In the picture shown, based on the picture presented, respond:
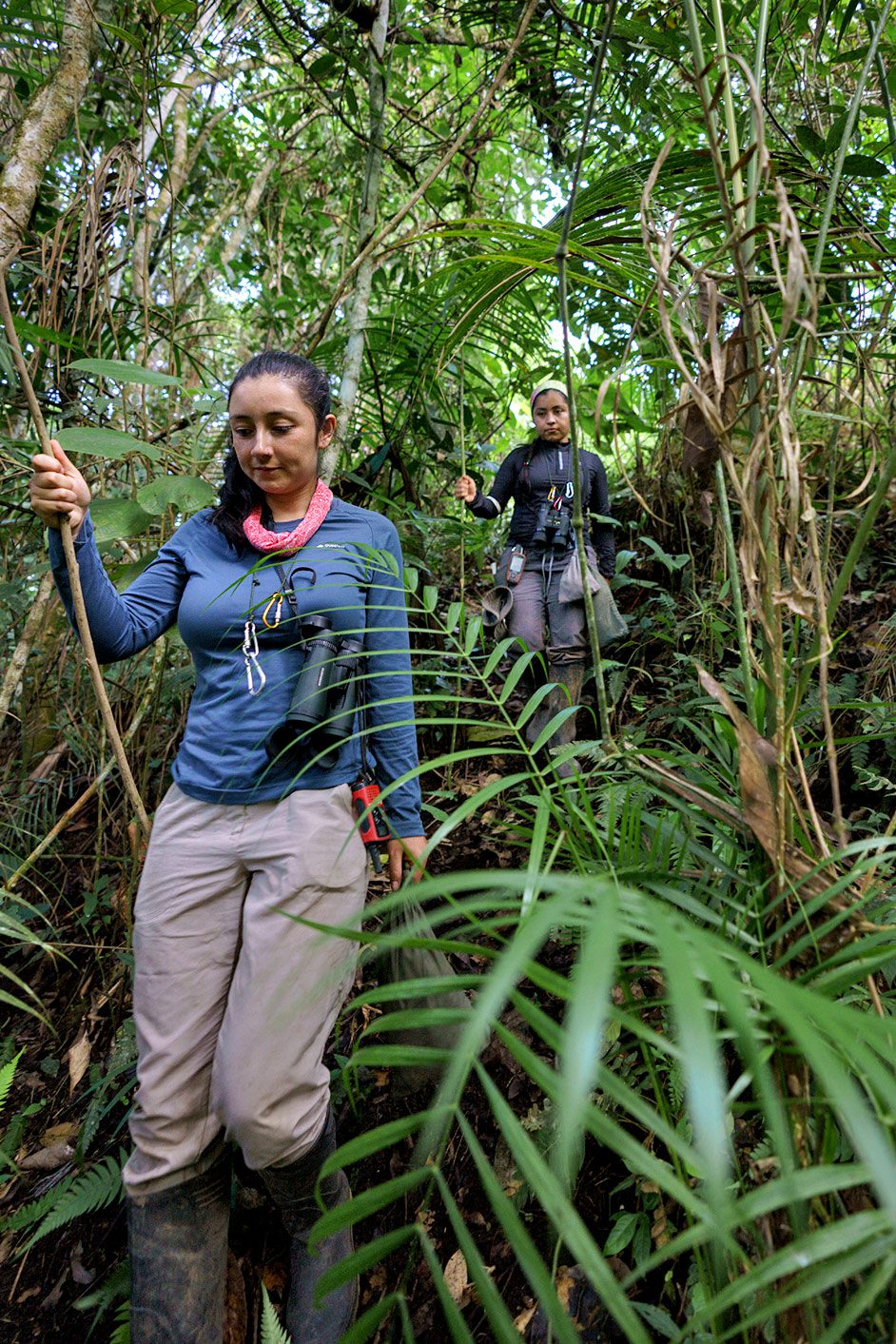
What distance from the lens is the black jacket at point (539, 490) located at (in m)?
3.22

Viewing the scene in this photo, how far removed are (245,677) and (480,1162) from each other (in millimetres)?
1171

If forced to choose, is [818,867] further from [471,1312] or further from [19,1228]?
[19,1228]

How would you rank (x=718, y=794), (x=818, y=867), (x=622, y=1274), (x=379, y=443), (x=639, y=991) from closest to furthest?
(x=818, y=867)
(x=718, y=794)
(x=622, y=1274)
(x=639, y=991)
(x=379, y=443)

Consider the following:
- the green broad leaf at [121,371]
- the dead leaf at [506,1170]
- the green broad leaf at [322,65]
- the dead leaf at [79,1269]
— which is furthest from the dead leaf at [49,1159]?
the green broad leaf at [322,65]

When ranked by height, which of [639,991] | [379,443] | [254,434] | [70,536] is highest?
[379,443]

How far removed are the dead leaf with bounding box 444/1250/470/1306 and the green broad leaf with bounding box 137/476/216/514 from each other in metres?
1.69

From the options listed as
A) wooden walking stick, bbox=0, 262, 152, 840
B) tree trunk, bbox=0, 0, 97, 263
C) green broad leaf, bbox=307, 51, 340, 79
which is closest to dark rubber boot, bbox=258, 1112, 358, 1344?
wooden walking stick, bbox=0, 262, 152, 840

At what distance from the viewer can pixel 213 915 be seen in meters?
1.50

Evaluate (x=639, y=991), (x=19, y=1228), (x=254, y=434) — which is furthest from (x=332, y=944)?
(x=19, y=1228)

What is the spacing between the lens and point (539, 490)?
3.24 m

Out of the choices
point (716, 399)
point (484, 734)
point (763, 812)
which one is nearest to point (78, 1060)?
point (484, 734)

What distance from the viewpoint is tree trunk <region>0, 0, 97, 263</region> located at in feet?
5.84

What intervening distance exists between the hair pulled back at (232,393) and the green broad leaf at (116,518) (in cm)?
17

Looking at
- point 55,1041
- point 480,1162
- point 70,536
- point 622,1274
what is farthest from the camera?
point 55,1041
